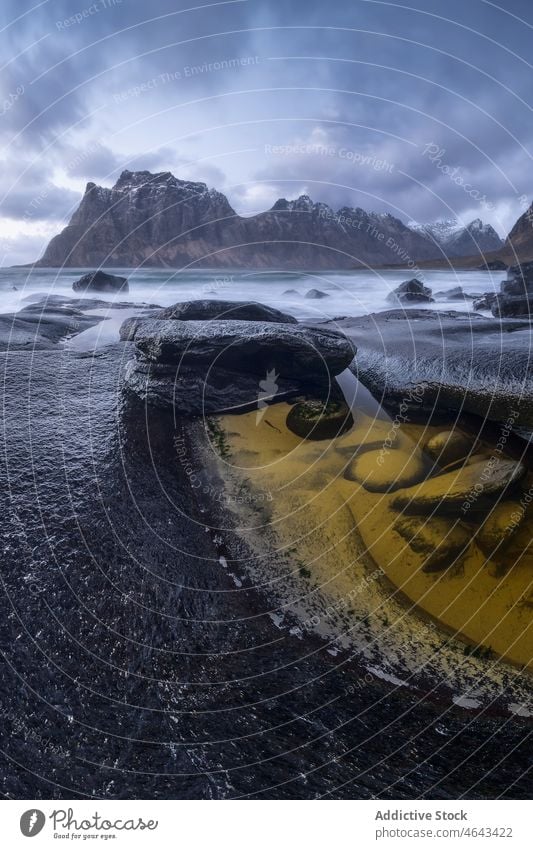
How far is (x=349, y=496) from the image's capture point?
3971 millimetres

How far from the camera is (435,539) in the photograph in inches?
140

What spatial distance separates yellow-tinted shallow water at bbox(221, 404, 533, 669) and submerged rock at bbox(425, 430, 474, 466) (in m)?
0.11

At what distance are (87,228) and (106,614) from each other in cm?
504

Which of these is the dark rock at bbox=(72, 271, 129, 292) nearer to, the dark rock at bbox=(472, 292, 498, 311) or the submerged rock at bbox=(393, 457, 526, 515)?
the submerged rock at bbox=(393, 457, 526, 515)

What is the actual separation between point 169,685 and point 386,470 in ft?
8.30

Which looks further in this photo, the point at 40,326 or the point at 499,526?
the point at 40,326

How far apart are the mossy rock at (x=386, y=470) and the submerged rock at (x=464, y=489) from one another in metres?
0.13

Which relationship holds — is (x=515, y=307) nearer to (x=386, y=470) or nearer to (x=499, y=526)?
(x=386, y=470)

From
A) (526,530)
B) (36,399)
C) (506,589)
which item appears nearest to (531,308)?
(526,530)

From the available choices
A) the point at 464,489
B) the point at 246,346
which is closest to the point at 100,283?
the point at 246,346

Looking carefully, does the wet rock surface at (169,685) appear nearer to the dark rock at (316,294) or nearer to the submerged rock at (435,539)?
the submerged rock at (435,539)

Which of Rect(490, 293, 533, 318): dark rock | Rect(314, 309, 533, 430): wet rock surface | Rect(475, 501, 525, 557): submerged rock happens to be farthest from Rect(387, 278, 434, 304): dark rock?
Rect(475, 501, 525, 557): submerged rock

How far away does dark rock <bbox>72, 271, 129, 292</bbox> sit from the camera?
9.42m

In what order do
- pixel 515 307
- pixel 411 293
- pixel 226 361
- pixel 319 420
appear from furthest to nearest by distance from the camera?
pixel 411 293, pixel 515 307, pixel 226 361, pixel 319 420
